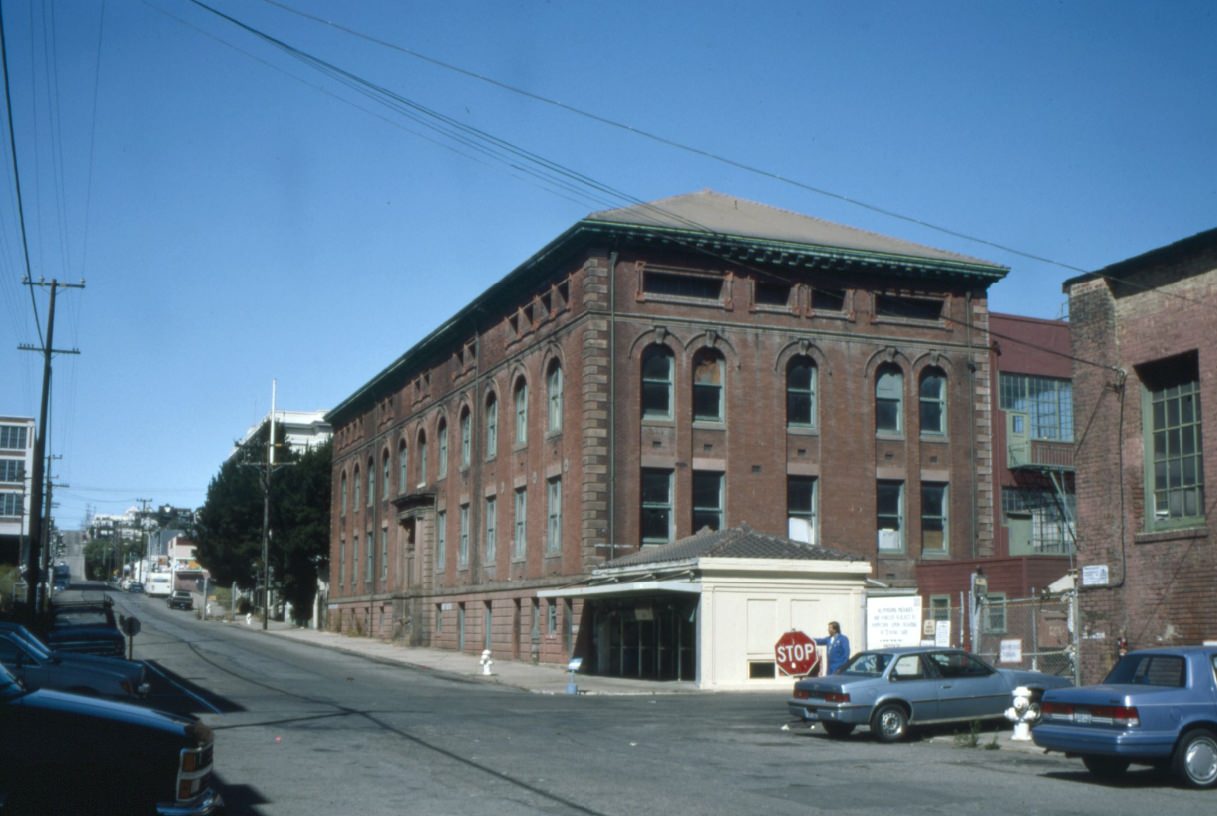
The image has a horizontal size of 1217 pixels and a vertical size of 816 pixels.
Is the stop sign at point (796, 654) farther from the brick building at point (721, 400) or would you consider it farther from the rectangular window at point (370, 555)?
the rectangular window at point (370, 555)

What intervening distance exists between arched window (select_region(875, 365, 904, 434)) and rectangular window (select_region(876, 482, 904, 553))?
6.25ft

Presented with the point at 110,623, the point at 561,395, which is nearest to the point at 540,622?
the point at 561,395

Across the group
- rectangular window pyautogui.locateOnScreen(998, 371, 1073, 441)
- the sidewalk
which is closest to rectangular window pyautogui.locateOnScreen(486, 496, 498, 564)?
the sidewalk

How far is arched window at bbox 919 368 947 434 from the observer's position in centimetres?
4650

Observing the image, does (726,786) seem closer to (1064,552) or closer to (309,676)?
(309,676)

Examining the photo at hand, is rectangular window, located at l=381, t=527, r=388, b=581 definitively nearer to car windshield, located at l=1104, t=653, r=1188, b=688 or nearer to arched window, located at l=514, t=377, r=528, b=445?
arched window, located at l=514, t=377, r=528, b=445

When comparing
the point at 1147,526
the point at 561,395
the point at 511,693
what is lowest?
the point at 511,693

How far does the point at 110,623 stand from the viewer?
109 ft

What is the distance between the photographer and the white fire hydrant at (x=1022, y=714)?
19719mm

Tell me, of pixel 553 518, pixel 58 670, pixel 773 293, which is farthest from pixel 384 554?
pixel 58 670

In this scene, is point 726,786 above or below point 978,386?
below

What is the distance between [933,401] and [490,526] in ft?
54.2

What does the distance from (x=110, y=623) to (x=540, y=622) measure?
15.4 metres

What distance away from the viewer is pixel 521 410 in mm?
48500
